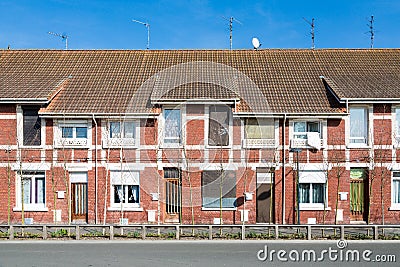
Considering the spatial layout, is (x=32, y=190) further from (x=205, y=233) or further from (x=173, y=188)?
(x=205, y=233)

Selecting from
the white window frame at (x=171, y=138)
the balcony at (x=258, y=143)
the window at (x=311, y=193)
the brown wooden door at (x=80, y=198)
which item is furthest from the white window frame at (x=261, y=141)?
the brown wooden door at (x=80, y=198)

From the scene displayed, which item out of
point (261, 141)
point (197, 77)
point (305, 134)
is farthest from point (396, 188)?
point (197, 77)

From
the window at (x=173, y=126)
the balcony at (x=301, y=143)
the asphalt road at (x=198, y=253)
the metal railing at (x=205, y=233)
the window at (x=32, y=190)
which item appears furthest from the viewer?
the window at (x=173, y=126)

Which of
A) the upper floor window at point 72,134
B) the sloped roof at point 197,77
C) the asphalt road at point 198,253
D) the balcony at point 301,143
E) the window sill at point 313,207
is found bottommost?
the asphalt road at point 198,253

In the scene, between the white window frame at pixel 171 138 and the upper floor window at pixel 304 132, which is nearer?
the upper floor window at pixel 304 132

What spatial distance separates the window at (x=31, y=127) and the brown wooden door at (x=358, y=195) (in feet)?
49.0

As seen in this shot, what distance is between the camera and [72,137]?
25172mm

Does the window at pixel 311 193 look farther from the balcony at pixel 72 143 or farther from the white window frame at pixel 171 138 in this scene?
the balcony at pixel 72 143

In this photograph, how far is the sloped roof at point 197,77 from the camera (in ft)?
82.7

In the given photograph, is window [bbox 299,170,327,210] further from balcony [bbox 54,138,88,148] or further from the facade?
balcony [bbox 54,138,88,148]

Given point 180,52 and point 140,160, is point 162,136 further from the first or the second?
point 180,52

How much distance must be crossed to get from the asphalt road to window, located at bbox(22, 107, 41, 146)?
22.4ft

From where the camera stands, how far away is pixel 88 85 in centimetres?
2716

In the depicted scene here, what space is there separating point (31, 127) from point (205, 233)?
10.3 meters
